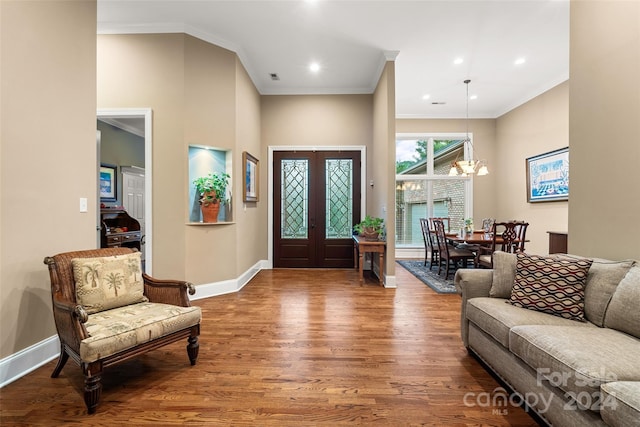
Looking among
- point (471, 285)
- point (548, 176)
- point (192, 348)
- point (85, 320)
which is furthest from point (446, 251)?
point (85, 320)

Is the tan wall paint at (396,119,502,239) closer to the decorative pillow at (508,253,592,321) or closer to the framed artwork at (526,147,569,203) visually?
the framed artwork at (526,147,569,203)

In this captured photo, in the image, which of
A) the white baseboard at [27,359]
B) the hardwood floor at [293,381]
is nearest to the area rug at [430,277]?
the hardwood floor at [293,381]

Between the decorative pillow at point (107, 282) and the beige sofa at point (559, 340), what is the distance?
2.61m

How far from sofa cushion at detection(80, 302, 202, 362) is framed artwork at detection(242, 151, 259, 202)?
263 centimetres

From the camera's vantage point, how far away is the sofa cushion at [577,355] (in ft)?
4.17

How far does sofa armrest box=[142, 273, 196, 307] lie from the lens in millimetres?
2350

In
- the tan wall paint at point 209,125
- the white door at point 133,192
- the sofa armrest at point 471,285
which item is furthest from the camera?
the white door at point 133,192

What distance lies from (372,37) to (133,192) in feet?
18.4

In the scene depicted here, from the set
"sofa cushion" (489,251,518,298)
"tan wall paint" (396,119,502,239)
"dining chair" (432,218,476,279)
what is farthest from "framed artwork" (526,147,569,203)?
→ "sofa cushion" (489,251,518,298)

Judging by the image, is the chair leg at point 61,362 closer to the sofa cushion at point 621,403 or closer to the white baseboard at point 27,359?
the white baseboard at point 27,359

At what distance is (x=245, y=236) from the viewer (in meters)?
4.76

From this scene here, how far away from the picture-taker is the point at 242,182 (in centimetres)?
458

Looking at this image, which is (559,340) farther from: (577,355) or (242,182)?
(242,182)

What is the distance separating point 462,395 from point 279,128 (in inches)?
204
